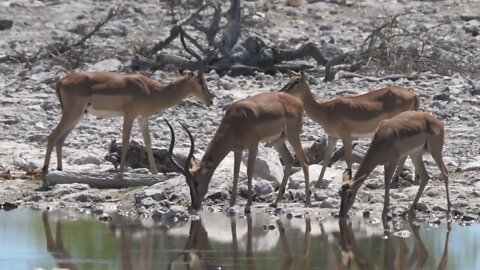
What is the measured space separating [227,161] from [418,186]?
209cm

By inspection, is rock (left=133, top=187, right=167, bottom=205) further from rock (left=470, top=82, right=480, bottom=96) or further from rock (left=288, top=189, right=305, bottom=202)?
rock (left=470, top=82, right=480, bottom=96)

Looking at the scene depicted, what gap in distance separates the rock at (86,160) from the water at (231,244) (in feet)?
7.57

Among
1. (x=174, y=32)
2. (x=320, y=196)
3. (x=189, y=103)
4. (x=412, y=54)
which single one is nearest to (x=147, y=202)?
(x=320, y=196)

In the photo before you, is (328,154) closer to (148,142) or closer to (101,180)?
(148,142)

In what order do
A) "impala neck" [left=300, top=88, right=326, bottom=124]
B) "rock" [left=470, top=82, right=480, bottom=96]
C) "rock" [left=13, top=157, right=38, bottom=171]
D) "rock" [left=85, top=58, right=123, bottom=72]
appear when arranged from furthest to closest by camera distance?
"rock" [left=85, top=58, right=123, bottom=72]
"rock" [left=470, top=82, right=480, bottom=96]
"rock" [left=13, top=157, right=38, bottom=171]
"impala neck" [left=300, top=88, right=326, bottom=124]

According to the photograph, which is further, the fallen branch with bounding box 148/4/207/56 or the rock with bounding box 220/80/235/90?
the fallen branch with bounding box 148/4/207/56

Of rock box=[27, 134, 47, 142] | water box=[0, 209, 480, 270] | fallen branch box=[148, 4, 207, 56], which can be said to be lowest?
water box=[0, 209, 480, 270]

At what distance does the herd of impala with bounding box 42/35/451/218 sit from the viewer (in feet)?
44.3

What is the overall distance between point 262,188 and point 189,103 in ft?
16.0

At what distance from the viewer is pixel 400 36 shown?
884 inches

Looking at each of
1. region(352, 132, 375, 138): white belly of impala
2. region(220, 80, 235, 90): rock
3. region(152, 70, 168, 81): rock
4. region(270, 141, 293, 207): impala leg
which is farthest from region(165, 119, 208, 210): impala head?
region(152, 70, 168, 81): rock

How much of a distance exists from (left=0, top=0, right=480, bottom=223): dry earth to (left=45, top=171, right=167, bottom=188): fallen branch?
15cm

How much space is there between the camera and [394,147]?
1345cm

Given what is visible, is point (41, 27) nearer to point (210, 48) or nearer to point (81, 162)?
point (210, 48)
